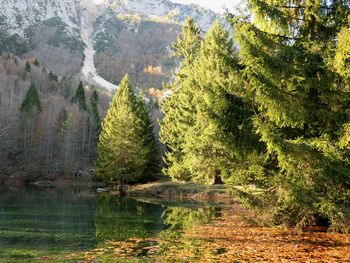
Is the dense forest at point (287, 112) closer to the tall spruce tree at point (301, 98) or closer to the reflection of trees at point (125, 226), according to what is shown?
the tall spruce tree at point (301, 98)

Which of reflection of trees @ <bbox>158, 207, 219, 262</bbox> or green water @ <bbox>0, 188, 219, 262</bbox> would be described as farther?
green water @ <bbox>0, 188, 219, 262</bbox>

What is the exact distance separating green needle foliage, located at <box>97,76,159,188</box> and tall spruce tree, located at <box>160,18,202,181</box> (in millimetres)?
2933

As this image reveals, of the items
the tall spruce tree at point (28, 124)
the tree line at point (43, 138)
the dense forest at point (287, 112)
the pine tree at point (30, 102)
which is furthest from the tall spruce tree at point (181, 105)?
the pine tree at point (30, 102)

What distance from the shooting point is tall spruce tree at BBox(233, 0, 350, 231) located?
35.3ft

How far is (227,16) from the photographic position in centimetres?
1274

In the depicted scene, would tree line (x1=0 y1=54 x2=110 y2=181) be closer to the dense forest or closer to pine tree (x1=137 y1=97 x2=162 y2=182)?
pine tree (x1=137 y1=97 x2=162 y2=182)

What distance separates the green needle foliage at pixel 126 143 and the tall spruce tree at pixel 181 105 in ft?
9.62

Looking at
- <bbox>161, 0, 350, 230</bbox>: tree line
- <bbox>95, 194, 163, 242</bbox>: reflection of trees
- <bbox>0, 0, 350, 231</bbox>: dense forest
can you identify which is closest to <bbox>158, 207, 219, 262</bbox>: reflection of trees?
<bbox>95, 194, 163, 242</bbox>: reflection of trees

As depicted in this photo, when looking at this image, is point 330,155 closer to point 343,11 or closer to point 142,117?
point 343,11

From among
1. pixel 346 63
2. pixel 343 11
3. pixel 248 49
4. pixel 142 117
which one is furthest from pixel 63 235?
pixel 142 117

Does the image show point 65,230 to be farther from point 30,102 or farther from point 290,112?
point 30,102

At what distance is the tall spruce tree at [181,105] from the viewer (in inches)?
1430

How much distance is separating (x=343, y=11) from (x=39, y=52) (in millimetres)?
196249

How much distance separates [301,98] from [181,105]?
85.8 ft
